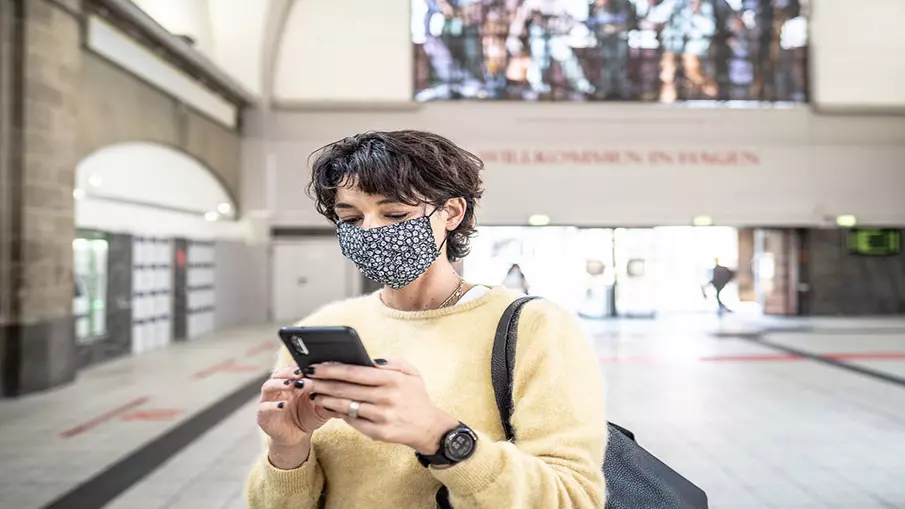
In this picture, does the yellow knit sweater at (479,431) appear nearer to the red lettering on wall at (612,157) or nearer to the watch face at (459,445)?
the watch face at (459,445)

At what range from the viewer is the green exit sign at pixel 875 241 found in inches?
722

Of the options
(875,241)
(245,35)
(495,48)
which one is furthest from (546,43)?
(875,241)

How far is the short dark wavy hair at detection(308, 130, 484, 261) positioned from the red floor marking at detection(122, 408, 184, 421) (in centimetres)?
575

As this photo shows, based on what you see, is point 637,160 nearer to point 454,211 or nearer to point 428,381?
point 454,211

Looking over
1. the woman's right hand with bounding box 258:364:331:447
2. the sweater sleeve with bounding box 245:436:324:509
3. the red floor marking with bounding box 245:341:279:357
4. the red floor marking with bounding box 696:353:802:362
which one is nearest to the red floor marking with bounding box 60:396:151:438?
the red floor marking with bounding box 245:341:279:357

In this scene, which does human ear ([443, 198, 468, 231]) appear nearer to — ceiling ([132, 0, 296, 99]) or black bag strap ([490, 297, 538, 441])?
black bag strap ([490, 297, 538, 441])

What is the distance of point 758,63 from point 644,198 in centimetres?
463

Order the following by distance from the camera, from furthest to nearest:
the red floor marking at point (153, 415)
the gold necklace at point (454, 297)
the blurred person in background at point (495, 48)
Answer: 1. the blurred person in background at point (495, 48)
2. the red floor marking at point (153, 415)
3. the gold necklace at point (454, 297)

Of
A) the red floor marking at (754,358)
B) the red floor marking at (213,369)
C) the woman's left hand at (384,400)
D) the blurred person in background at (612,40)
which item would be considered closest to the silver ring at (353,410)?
the woman's left hand at (384,400)

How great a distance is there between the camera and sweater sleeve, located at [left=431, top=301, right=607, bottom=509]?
44.9 inches

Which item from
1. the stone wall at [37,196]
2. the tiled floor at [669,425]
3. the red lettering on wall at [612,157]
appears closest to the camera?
the tiled floor at [669,425]

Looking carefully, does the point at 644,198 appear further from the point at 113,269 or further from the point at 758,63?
the point at 113,269

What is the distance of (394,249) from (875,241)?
66.4 ft

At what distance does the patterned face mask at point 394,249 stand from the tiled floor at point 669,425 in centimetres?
306
